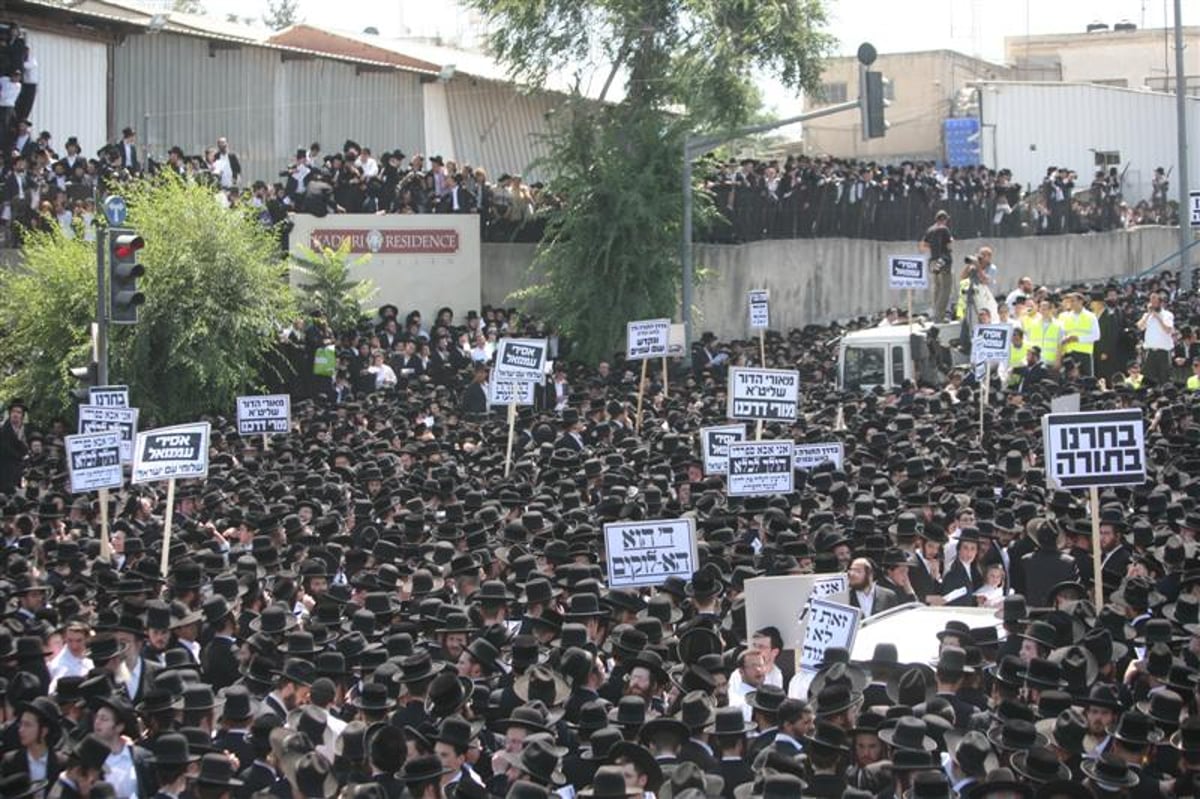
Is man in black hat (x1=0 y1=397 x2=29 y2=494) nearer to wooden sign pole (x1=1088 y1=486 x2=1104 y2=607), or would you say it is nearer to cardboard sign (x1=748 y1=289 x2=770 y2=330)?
cardboard sign (x1=748 y1=289 x2=770 y2=330)

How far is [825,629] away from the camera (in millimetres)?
12766

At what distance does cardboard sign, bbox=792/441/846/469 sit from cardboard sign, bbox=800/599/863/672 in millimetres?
7740

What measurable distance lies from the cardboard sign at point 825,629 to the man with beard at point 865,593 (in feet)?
5.62

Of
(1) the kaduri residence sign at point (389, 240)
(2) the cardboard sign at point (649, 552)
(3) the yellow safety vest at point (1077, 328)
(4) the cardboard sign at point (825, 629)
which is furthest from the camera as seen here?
(1) the kaduri residence sign at point (389, 240)

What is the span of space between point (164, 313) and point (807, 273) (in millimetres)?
15885

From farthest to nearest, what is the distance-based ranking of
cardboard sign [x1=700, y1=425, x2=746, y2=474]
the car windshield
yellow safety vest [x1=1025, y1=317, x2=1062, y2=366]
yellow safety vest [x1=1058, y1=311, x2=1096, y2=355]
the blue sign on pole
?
yellow safety vest [x1=1025, y1=317, x2=1062, y2=366], yellow safety vest [x1=1058, y1=311, x2=1096, y2=355], the car windshield, the blue sign on pole, cardboard sign [x1=700, y1=425, x2=746, y2=474]

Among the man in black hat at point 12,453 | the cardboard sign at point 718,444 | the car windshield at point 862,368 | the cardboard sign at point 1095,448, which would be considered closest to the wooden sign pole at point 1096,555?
the cardboard sign at point 1095,448

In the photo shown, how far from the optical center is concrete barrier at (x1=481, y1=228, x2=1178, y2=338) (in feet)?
122

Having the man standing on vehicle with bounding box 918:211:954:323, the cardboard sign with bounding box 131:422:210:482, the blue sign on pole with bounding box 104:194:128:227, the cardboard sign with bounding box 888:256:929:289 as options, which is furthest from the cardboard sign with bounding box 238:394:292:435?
the man standing on vehicle with bounding box 918:211:954:323

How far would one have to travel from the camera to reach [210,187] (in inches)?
1177

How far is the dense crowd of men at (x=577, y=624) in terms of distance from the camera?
10.3m

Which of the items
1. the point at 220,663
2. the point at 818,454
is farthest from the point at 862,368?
A: the point at 220,663

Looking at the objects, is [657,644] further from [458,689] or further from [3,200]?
[3,200]

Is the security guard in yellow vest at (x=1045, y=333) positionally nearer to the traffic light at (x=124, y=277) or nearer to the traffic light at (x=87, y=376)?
the traffic light at (x=87, y=376)
